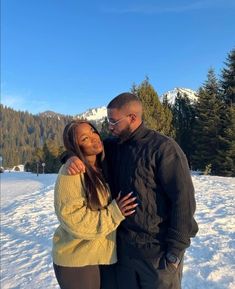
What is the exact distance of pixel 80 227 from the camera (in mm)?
Answer: 2775

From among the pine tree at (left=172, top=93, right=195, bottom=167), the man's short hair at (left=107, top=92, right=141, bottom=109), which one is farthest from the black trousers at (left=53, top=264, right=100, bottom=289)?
the pine tree at (left=172, top=93, right=195, bottom=167)

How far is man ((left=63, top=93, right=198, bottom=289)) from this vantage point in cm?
263

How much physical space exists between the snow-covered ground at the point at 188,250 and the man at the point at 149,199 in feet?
8.66

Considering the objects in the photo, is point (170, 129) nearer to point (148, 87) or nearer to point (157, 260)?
point (148, 87)

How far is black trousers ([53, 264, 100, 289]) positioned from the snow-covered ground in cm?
258

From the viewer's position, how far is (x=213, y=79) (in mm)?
32344

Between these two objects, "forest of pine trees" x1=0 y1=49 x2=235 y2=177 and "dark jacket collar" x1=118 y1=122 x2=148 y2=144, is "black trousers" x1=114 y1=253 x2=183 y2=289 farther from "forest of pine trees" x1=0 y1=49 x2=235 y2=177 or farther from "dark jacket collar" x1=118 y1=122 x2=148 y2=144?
"forest of pine trees" x1=0 y1=49 x2=235 y2=177

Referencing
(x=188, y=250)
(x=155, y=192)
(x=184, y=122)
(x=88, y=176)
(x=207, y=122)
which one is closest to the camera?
(x=155, y=192)

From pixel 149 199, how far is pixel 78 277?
2.59 ft

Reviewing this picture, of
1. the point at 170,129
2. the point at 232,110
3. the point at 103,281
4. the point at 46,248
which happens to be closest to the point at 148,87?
the point at 170,129

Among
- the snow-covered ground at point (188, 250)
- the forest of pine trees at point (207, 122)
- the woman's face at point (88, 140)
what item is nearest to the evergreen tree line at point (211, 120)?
the forest of pine trees at point (207, 122)

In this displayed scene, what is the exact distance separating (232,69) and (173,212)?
104ft

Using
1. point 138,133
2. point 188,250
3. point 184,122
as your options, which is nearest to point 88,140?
point 138,133

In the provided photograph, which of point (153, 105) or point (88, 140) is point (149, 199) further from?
point (153, 105)
